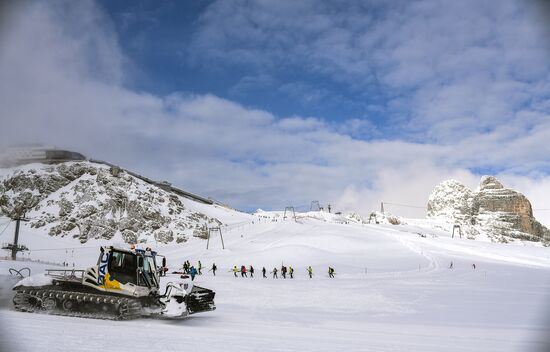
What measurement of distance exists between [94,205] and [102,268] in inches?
2653

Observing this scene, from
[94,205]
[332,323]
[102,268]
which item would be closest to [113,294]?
[102,268]

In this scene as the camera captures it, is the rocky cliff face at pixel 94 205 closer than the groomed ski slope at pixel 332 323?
No

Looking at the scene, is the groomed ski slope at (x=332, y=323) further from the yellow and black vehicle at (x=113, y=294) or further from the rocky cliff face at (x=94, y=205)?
the rocky cliff face at (x=94, y=205)

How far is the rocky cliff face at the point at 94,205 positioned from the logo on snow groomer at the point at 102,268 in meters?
59.1

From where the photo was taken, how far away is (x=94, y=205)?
74.2 m

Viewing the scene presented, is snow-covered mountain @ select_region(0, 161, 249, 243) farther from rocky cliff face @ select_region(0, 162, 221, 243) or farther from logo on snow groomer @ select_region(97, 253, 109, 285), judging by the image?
logo on snow groomer @ select_region(97, 253, 109, 285)

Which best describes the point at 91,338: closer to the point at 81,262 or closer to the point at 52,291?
the point at 52,291

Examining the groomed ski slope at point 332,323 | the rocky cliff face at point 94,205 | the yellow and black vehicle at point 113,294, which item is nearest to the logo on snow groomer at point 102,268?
the yellow and black vehicle at point 113,294

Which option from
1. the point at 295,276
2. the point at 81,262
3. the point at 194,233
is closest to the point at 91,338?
the point at 295,276

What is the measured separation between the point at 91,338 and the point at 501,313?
618 inches

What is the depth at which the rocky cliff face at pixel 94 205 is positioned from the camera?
7094 cm

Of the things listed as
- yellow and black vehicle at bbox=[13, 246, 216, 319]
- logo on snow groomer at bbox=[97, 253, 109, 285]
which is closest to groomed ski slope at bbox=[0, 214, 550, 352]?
yellow and black vehicle at bbox=[13, 246, 216, 319]

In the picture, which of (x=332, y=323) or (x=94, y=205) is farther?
(x=94, y=205)

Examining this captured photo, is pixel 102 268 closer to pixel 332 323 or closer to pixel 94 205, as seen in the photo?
pixel 332 323
